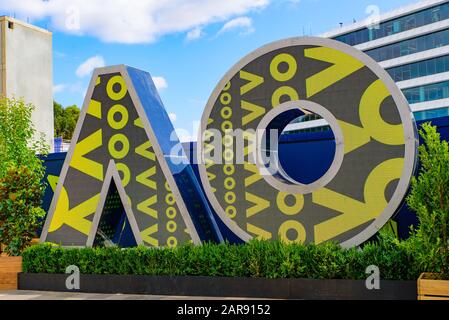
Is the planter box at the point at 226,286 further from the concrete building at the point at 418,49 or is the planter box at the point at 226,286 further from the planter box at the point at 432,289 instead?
the concrete building at the point at 418,49

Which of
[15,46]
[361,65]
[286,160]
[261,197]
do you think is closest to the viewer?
[361,65]

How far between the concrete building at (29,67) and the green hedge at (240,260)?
3518 centimetres

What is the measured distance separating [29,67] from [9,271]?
38.6 meters

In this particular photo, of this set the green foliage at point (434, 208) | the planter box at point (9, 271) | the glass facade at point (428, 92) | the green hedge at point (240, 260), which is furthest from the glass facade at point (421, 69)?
the planter box at point (9, 271)

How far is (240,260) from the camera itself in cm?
1075

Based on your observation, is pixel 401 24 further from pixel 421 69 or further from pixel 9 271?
pixel 9 271

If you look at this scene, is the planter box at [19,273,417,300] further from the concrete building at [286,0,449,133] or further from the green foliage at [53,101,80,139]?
the concrete building at [286,0,449,133]

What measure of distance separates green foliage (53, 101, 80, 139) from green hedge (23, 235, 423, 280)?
5369 centimetres

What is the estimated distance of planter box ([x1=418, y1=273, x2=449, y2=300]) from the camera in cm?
838

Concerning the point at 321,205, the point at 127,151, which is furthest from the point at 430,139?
the point at 127,151

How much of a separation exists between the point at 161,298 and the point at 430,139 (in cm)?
566

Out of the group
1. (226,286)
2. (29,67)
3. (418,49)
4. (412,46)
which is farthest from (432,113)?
(226,286)
